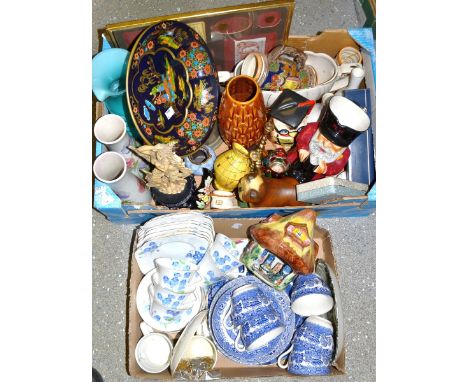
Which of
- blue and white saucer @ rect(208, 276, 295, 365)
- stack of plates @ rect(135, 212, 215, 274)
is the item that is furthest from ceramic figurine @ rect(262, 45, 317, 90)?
blue and white saucer @ rect(208, 276, 295, 365)

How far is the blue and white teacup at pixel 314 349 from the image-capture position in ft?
3.03

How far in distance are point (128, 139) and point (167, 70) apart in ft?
0.61

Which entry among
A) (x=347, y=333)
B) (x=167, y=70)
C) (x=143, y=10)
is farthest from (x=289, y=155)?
(x=143, y=10)

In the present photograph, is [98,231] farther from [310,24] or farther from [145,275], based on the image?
[310,24]

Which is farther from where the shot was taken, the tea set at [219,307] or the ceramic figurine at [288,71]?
the ceramic figurine at [288,71]

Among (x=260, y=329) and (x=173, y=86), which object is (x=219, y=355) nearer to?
(x=260, y=329)

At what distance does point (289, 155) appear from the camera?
1.03 metres

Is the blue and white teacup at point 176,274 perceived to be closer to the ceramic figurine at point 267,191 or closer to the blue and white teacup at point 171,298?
the blue and white teacup at point 171,298

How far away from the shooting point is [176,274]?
89 cm

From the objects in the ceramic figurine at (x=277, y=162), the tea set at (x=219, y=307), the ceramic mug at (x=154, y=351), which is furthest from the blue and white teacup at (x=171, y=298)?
the ceramic figurine at (x=277, y=162)

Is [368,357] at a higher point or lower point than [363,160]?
lower

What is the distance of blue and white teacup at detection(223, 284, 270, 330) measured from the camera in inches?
36.4

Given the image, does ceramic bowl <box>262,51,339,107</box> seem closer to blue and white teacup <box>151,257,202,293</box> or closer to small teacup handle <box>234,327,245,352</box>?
blue and white teacup <box>151,257,202,293</box>

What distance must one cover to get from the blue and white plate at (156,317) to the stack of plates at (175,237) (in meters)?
0.06
